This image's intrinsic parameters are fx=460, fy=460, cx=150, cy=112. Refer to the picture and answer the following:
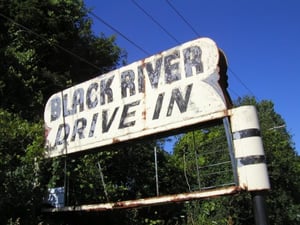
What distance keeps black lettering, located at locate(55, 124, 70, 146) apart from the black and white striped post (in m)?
3.70

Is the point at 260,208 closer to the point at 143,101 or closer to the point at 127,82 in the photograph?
the point at 143,101

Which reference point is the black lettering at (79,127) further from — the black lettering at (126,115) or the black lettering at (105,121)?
the black lettering at (126,115)

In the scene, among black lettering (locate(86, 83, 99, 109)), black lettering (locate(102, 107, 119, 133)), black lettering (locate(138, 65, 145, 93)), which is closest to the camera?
black lettering (locate(138, 65, 145, 93))

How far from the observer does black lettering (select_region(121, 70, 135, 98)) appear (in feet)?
27.5

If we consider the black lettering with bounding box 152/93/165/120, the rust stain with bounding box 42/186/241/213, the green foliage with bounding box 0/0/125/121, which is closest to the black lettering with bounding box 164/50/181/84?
the black lettering with bounding box 152/93/165/120

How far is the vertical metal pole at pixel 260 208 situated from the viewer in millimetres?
6492

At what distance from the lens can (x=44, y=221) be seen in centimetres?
905

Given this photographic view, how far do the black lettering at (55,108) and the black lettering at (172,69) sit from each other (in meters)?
2.82

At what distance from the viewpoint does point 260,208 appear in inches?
258

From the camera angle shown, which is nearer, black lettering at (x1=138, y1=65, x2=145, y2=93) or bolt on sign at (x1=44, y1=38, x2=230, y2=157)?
bolt on sign at (x1=44, y1=38, x2=230, y2=157)

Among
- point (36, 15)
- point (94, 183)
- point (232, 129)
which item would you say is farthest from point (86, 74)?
point (232, 129)

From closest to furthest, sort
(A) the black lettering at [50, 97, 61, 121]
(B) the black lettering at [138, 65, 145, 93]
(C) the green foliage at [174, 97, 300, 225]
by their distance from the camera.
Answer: (B) the black lettering at [138, 65, 145, 93] < (A) the black lettering at [50, 97, 61, 121] < (C) the green foliage at [174, 97, 300, 225]

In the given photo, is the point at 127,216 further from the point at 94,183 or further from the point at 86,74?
the point at 86,74

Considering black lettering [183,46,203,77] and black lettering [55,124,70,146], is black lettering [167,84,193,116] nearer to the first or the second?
black lettering [183,46,203,77]
